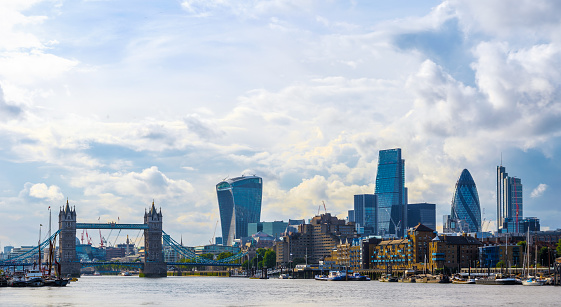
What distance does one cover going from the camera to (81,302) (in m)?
97.9

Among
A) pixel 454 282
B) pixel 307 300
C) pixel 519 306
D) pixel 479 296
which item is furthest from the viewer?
pixel 454 282

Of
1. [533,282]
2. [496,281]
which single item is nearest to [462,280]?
[496,281]

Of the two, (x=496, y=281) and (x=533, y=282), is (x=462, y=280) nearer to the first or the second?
(x=496, y=281)

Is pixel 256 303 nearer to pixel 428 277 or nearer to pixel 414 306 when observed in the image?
pixel 414 306

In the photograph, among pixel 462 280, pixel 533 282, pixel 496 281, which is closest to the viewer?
pixel 533 282

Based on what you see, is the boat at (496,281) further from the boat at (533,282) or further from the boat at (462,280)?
the boat at (533,282)

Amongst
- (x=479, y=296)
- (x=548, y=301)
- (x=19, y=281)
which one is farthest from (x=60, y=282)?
(x=548, y=301)

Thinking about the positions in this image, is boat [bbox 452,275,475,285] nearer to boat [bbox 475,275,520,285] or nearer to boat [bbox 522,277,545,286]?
boat [bbox 475,275,520,285]

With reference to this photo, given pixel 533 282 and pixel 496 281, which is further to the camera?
pixel 496 281

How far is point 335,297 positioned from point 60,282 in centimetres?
6498

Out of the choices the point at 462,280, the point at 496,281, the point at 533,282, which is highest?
the point at 533,282

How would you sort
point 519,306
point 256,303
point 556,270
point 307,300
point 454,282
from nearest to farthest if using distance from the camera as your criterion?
point 519,306
point 256,303
point 307,300
point 556,270
point 454,282

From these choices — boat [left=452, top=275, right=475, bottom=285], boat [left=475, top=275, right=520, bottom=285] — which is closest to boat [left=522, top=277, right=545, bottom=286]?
boat [left=475, top=275, right=520, bottom=285]

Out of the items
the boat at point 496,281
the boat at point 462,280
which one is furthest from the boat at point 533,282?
the boat at point 462,280
